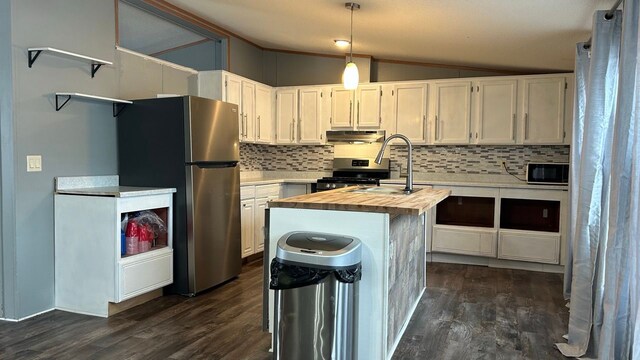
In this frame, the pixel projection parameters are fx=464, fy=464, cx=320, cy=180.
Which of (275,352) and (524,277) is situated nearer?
(275,352)

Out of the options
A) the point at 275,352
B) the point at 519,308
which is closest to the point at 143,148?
the point at 275,352

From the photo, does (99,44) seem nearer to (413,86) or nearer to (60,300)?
(60,300)

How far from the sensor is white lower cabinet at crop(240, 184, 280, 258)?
4.86 metres

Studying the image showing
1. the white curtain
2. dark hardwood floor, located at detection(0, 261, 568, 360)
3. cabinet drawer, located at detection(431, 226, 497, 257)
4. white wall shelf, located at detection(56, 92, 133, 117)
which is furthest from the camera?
cabinet drawer, located at detection(431, 226, 497, 257)

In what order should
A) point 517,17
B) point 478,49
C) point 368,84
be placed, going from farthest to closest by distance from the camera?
point 368,84, point 478,49, point 517,17

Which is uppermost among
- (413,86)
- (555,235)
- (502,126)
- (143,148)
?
(413,86)

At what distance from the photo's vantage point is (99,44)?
3.80 m

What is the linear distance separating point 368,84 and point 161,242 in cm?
316

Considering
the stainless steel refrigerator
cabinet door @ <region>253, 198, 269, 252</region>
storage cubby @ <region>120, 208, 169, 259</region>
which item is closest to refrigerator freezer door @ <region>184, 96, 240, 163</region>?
the stainless steel refrigerator

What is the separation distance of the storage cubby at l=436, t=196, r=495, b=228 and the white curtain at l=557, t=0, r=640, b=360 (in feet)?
4.69

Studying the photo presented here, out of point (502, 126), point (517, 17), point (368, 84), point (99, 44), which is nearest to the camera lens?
point (517, 17)

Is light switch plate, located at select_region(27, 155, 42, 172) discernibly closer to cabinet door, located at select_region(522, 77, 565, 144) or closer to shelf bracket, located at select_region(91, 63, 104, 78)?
shelf bracket, located at select_region(91, 63, 104, 78)

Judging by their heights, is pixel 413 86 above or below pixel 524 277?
above

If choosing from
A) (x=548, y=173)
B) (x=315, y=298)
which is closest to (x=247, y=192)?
(x=315, y=298)
